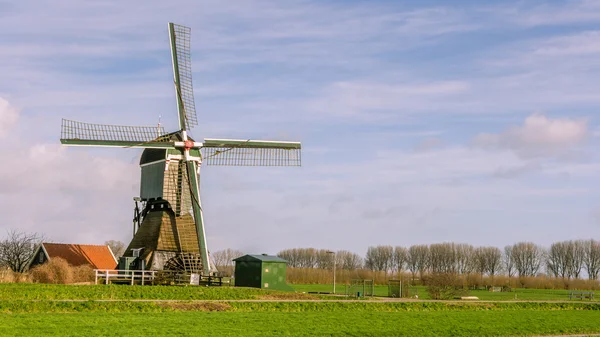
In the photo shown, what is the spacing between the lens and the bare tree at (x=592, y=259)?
106 meters

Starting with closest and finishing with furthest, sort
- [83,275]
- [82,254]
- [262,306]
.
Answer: [262,306] < [83,275] < [82,254]

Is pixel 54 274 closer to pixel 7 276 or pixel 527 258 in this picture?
pixel 7 276

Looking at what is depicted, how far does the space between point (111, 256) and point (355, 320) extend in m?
23.6

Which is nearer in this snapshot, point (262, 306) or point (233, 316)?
point (233, 316)

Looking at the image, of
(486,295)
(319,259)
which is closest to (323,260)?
A: (319,259)

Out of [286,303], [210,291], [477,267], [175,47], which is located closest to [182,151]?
[175,47]

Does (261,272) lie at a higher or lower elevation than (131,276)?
higher

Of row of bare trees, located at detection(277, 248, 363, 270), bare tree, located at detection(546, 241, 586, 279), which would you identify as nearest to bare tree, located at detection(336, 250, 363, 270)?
row of bare trees, located at detection(277, 248, 363, 270)

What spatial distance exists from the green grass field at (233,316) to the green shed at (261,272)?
14.4 ft

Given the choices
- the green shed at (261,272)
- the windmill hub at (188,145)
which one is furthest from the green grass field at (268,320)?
the windmill hub at (188,145)

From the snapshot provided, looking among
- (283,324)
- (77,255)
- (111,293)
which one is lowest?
(283,324)

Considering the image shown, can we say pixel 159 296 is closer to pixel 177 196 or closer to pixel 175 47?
pixel 177 196

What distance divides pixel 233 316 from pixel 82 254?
22464 millimetres

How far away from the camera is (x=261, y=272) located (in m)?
38.9
